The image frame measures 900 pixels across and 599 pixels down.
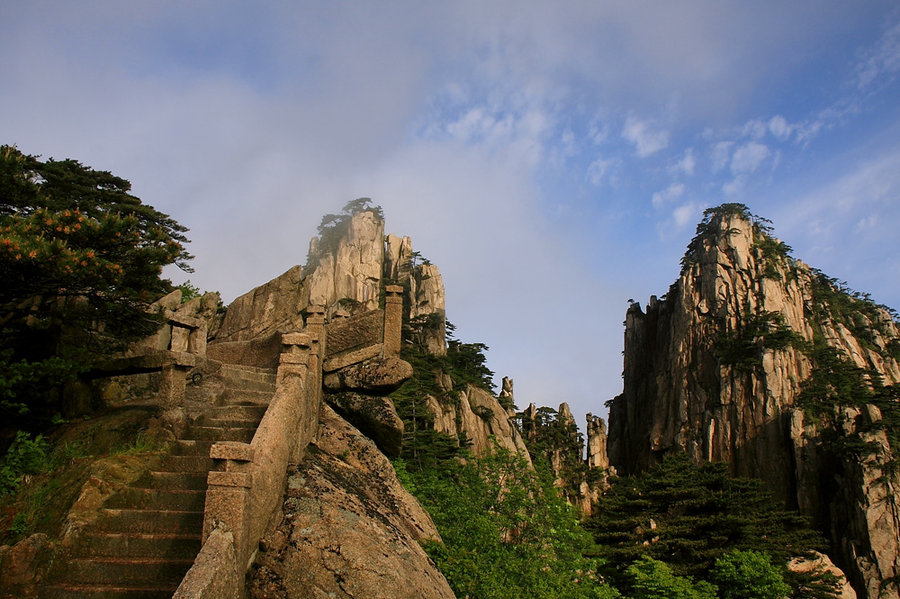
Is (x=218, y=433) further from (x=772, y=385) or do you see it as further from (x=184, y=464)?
(x=772, y=385)

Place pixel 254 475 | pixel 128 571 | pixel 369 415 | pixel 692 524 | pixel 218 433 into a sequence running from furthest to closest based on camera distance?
1. pixel 692 524
2. pixel 369 415
3. pixel 218 433
4. pixel 254 475
5. pixel 128 571

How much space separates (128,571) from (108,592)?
0.27 metres

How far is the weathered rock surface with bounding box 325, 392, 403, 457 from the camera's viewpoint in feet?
44.3

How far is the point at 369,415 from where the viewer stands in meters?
13.5

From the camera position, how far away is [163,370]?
981cm

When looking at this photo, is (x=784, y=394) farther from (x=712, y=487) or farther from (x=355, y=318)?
(x=355, y=318)

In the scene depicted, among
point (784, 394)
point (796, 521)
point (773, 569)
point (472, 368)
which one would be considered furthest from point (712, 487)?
point (784, 394)

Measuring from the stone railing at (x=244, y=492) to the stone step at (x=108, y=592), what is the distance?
78 centimetres

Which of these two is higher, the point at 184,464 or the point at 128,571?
the point at 184,464

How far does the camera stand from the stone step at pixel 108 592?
685 centimetres

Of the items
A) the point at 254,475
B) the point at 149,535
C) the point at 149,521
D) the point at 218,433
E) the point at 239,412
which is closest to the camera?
the point at 254,475

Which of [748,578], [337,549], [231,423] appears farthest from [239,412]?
[748,578]

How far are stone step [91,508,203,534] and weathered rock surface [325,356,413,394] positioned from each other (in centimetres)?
585

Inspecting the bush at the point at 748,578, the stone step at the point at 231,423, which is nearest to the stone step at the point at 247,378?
the stone step at the point at 231,423
